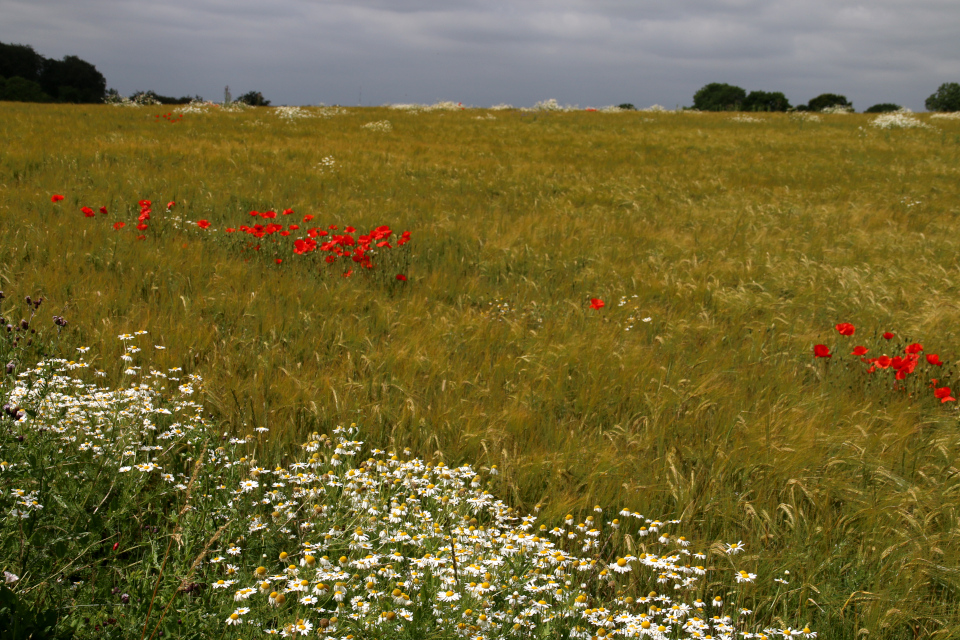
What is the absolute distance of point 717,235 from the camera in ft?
28.4

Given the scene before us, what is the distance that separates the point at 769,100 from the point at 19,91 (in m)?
73.4

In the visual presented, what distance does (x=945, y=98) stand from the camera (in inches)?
3159

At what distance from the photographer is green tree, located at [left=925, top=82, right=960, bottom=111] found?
78062mm

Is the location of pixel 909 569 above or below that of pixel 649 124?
below

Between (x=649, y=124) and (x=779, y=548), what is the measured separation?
1037 inches

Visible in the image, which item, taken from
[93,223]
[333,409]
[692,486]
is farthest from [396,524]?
[93,223]

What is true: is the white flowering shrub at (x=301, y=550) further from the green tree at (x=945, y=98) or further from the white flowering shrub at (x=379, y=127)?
the green tree at (x=945, y=98)

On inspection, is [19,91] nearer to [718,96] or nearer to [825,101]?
[825,101]

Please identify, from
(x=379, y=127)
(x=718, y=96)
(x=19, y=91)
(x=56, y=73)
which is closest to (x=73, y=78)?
(x=56, y=73)

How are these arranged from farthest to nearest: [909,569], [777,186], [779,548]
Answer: [777,186] < [779,548] < [909,569]

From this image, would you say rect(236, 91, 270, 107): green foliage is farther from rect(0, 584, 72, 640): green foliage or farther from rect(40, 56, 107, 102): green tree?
rect(0, 584, 72, 640): green foliage

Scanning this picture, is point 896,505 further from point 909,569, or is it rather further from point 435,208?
point 435,208

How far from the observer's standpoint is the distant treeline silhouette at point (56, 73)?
5681 cm

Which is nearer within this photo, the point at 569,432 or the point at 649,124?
the point at 569,432
